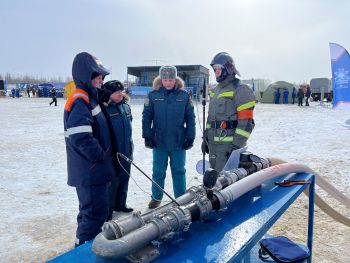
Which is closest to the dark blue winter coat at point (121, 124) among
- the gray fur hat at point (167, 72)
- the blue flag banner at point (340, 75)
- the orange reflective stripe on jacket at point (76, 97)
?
the gray fur hat at point (167, 72)

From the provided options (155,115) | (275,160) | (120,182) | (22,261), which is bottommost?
(22,261)

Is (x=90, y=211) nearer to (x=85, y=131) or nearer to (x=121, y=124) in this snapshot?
(x=85, y=131)

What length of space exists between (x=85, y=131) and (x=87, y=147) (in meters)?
0.13

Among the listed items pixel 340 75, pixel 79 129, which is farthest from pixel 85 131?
pixel 340 75

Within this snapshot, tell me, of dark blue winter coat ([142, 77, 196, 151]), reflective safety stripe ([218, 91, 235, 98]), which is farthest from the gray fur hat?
reflective safety stripe ([218, 91, 235, 98])

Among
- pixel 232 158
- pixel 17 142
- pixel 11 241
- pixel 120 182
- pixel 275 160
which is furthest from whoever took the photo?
pixel 17 142

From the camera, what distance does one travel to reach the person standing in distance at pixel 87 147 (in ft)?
8.20

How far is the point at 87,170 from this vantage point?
8.52 feet

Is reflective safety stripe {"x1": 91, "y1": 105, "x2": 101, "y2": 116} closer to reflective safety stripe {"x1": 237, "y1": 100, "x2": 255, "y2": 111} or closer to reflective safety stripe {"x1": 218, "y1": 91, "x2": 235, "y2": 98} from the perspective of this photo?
reflective safety stripe {"x1": 218, "y1": 91, "x2": 235, "y2": 98}

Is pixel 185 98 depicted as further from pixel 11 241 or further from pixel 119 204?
pixel 11 241

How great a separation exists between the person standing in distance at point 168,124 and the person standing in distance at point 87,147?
1.30 metres

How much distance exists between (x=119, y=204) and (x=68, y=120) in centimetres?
179

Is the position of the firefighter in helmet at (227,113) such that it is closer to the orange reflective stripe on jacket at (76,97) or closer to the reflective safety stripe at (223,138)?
the reflective safety stripe at (223,138)

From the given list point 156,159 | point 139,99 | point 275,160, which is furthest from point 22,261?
point 139,99
